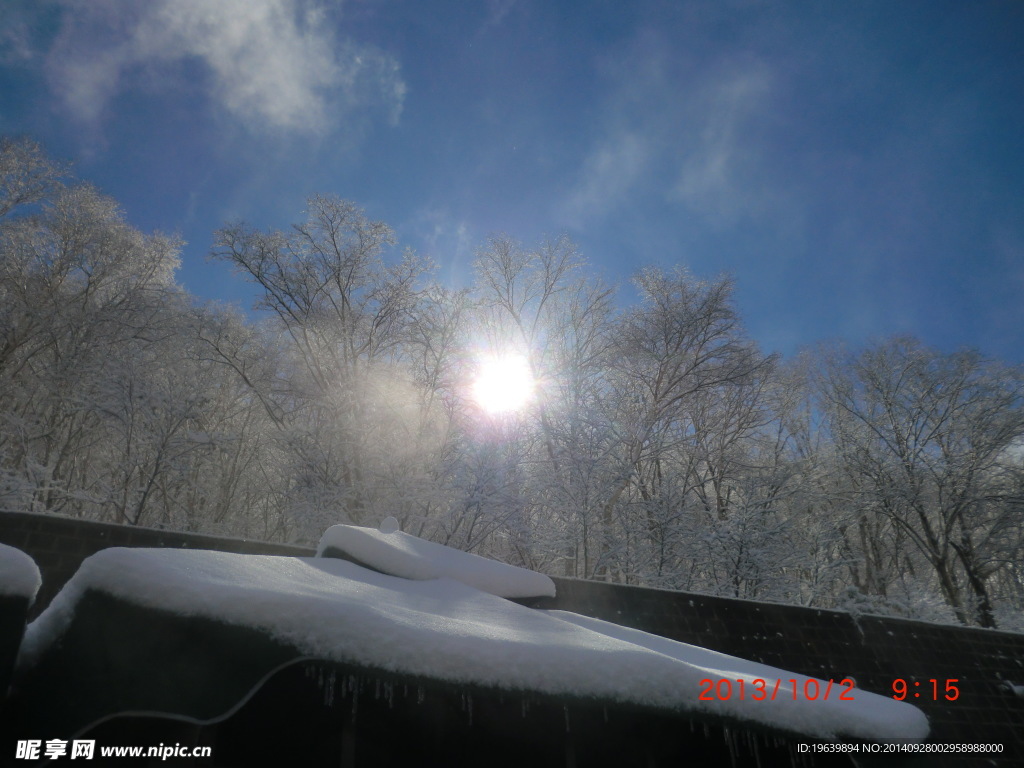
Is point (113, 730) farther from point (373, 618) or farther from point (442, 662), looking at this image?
point (442, 662)

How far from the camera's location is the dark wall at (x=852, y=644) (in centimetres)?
723

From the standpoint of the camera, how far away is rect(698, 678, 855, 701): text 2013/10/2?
242 cm

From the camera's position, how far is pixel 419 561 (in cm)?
400

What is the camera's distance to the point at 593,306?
18719 mm

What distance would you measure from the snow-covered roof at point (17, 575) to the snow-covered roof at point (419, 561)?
2048 millimetres

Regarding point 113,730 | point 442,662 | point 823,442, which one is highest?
point 823,442

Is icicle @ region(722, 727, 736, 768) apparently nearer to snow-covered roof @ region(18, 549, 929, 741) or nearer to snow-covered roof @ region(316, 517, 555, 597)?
snow-covered roof @ region(18, 549, 929, 741)

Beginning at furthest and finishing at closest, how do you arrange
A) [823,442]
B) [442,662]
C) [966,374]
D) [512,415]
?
[823,442] → [966,374] → [512,415] → [442,662]

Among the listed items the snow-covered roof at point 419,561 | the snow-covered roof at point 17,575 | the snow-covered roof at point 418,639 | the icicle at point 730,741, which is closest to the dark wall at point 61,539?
the snow-covered roof at point 419,561

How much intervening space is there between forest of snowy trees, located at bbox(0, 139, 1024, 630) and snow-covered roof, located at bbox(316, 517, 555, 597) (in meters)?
8.22

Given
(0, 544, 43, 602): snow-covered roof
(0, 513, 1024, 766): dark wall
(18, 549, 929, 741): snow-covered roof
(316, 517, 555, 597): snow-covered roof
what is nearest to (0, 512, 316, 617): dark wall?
(0, 513, 1024, 766): dark wall

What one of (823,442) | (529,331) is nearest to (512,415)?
(529,331)

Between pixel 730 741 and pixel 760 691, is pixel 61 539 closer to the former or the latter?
pixel 730 741

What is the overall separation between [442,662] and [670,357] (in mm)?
15845
